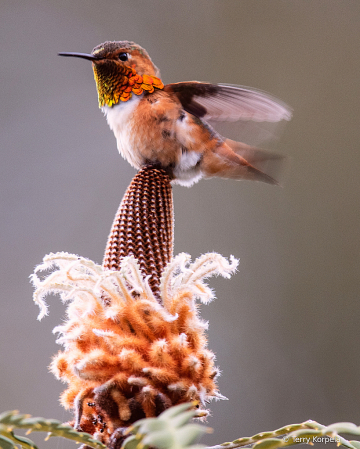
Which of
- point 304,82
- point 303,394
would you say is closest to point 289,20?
point 304,82

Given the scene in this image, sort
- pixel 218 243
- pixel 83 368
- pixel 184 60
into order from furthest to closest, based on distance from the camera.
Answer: pixel 184 60
pixel 218 243
pixel 83 368

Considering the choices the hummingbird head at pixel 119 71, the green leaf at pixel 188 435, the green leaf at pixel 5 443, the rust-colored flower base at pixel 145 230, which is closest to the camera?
the green leaf at pixel 188 435

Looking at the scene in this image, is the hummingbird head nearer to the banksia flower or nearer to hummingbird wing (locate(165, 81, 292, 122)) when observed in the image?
hummingbird wing (locate(165, 81, 292, 122))

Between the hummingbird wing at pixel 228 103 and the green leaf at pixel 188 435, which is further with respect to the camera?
the hummingbird wing at pixel 228 103

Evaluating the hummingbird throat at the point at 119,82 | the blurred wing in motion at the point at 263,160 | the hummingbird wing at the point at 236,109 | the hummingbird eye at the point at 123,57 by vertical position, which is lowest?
the blurred wing in motion at the point at 263,160

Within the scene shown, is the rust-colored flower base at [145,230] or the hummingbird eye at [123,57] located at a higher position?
the hummingbird eye at [123,57]

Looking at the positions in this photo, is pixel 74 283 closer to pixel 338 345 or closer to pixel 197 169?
pixel 197 169

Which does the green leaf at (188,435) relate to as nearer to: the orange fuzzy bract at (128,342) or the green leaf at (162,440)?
the green leaf at (162,440)

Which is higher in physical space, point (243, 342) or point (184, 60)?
point (184, 60)

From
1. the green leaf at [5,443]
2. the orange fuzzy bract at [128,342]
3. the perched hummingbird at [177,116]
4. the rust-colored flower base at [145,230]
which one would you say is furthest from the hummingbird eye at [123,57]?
the green leaf at [5,443]

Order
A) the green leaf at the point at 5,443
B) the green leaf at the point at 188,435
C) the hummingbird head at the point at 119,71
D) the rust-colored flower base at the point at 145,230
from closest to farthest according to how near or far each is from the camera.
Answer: the green leaf at the point at 188,435
the green leaf at the point at 5,443
the rust-colored flower base at the point at 145,230
the hummingbird head at the point at 119,71
